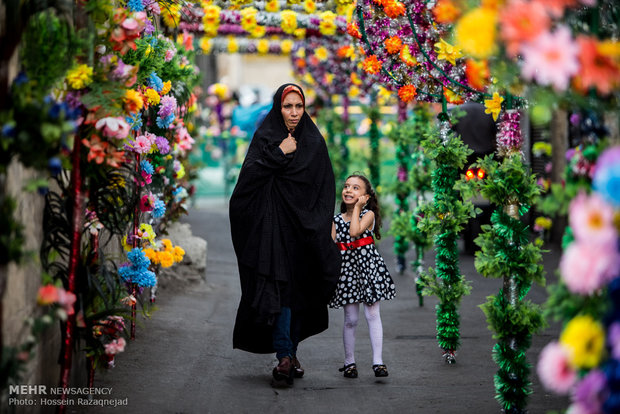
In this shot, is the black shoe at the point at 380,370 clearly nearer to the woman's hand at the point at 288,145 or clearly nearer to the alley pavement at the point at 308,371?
the alley pavement at the point at 308,371

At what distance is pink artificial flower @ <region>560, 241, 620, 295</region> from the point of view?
2787 millimetres

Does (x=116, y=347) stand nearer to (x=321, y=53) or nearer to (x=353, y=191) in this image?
(x=353, y=191)

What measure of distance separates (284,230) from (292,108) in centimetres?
94

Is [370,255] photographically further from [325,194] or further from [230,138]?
[230,138]

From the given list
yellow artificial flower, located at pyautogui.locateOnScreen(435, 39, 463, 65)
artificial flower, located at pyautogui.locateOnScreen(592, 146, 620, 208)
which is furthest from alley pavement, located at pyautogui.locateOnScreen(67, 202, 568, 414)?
artificial flower, located at pyautogui.locateOnScreen(592, 146, 620, 208)


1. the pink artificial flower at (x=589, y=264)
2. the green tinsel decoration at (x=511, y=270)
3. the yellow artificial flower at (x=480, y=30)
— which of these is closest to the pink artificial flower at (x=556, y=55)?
the yellow artificial flower at (x=480, y=30)

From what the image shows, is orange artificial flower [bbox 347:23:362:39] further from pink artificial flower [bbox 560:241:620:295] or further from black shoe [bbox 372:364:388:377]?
pink artificial flower [bbox 560:241:620:295]

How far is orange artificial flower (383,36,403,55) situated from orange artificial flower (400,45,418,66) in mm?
56

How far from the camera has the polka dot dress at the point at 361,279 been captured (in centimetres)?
664

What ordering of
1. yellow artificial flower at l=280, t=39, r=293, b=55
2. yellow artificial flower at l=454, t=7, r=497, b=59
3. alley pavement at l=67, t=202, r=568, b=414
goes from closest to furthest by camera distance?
1. yellow artificial flower at l=454, t=7, r=497, b=59
2. alley pavement at l=67, t=202, r=568, b=414
3. yellow artificial flower at l=280, t=39, r=293, b=55

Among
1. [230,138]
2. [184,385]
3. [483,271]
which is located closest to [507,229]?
[483,271]

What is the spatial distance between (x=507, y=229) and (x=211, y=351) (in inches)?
124

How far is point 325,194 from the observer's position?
6633mm

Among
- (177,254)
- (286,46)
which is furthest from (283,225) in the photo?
(286,46)
